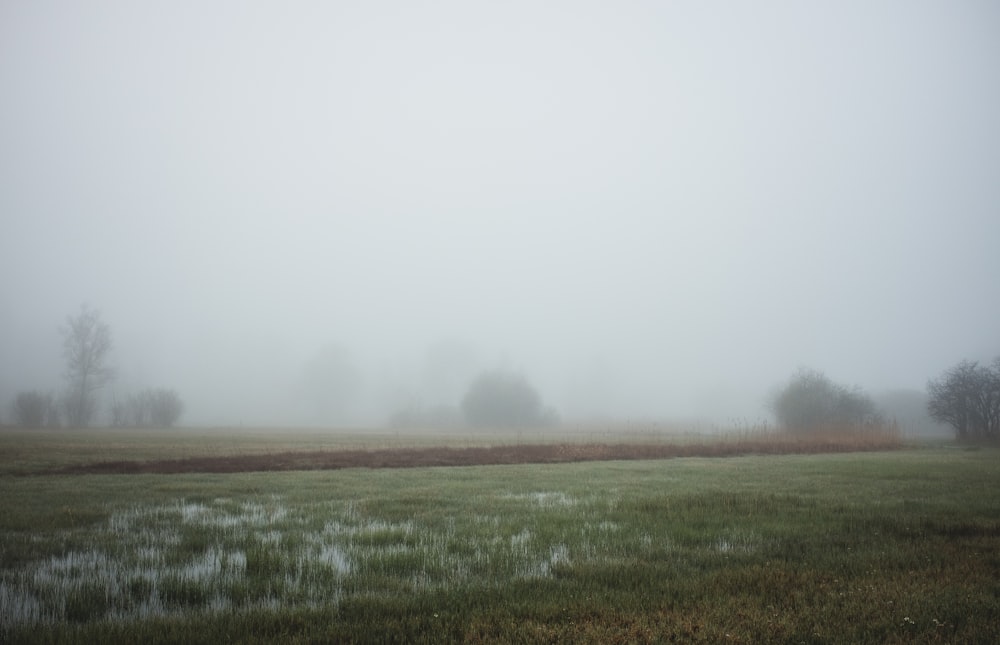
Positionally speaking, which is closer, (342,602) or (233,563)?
(342,602)

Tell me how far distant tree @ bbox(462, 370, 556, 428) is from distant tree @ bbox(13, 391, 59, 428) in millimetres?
66406

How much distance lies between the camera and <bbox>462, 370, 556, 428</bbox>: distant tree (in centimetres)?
10394

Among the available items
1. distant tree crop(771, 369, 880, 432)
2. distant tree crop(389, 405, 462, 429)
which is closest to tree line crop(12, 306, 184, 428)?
distant tree crop(389, 405, 462, 429)

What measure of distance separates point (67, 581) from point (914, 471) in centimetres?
2810

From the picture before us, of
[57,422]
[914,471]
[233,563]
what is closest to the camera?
[233,563]

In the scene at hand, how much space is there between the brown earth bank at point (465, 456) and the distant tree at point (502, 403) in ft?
206

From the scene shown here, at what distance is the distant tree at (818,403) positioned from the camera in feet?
227

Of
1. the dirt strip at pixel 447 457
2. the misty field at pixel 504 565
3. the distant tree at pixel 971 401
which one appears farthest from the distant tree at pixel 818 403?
the misty field at pixel 504 565

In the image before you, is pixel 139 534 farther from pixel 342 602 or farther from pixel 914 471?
pixel 914 471

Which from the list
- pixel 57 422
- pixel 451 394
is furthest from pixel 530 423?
pixel 57 422

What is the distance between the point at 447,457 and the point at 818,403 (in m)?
59.6

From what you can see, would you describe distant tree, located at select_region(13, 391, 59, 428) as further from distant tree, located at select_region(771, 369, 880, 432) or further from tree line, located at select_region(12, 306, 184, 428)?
distant tree, located at select_region(771, 369, 880, 432)

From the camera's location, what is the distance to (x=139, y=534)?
1138 cm

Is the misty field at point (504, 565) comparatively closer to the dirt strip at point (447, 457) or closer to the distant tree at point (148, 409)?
the dirt strip at point (447, 457)
